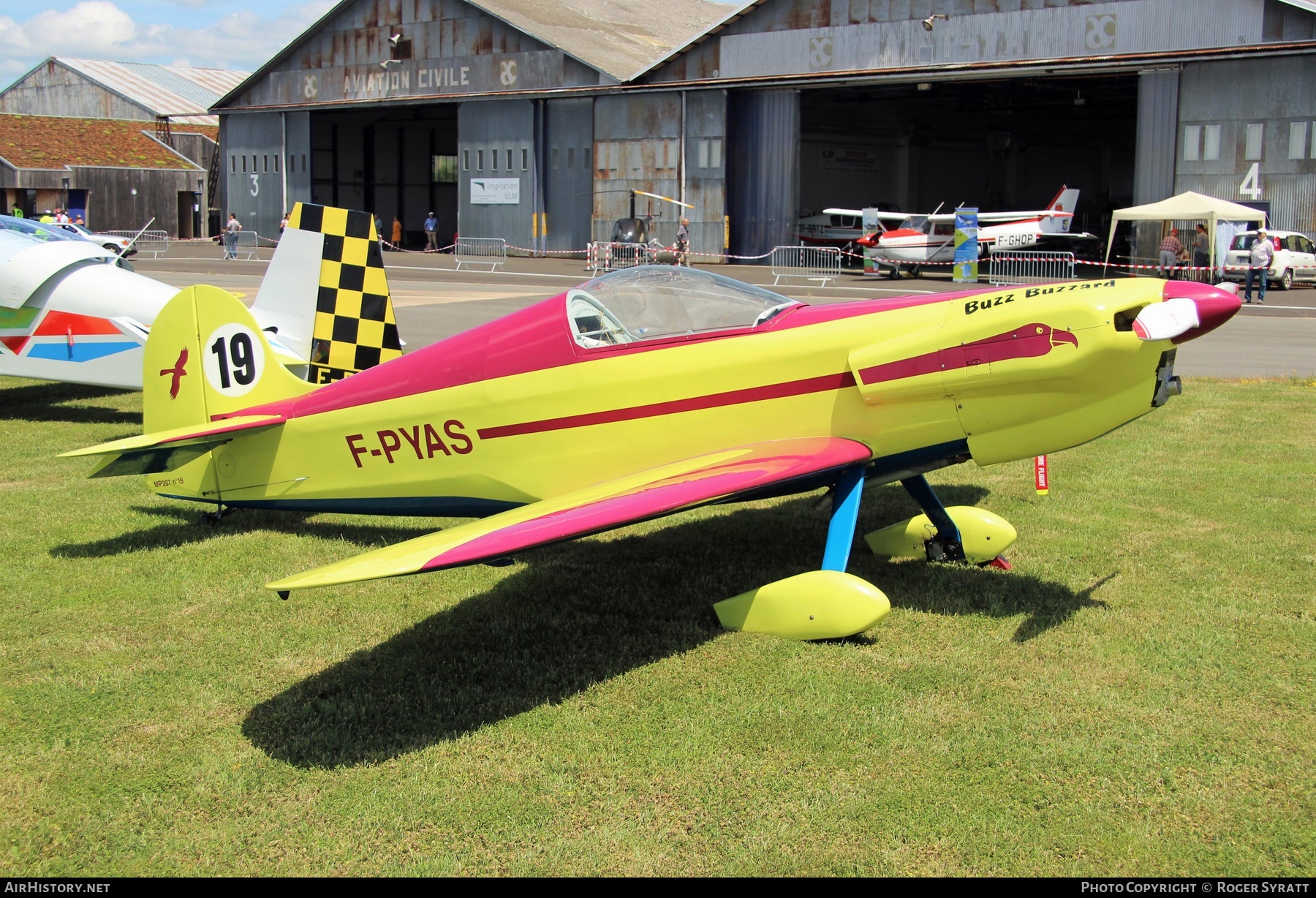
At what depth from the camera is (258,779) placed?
4.27 meters

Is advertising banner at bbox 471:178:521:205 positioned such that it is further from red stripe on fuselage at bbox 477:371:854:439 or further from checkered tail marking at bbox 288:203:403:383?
red stripe on fuselage at bbox 477:371:854:439

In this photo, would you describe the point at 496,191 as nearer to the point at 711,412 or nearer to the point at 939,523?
the point at 939,523

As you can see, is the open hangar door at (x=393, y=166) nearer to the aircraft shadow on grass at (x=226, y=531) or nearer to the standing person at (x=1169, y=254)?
the standing person at (x=1169, y=254)

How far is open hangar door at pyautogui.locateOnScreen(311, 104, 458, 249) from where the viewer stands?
50.0 m

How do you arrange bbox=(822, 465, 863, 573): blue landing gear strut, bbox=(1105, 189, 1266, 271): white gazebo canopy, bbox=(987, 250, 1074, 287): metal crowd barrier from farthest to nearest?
bbox=(987, 250, 1074, 287): metal crowd barrier, bbox=(1105, 189, 1266, 271): white gazebo canopy, bbox=(822, 465, 863, 573): blue landing gear strut

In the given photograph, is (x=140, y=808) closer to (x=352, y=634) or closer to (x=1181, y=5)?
(x=352, y=634)

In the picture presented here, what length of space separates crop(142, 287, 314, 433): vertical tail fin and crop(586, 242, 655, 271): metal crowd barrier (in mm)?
28570

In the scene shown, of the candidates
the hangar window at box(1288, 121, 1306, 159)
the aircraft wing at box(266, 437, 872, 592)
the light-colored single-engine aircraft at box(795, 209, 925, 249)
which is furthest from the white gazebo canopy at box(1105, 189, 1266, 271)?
the aircraft wing at box(266, 437, 872, 592)

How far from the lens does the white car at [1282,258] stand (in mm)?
27125

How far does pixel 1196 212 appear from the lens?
26109 mm

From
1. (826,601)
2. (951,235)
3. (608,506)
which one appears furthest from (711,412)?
(951,235)

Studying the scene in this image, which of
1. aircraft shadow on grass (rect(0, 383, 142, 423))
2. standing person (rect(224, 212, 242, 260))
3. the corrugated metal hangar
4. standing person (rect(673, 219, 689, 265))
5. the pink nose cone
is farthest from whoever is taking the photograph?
standing person (rect(224, 212, 242, 260))

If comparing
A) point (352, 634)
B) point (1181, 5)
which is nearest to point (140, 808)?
point (352, 634)
